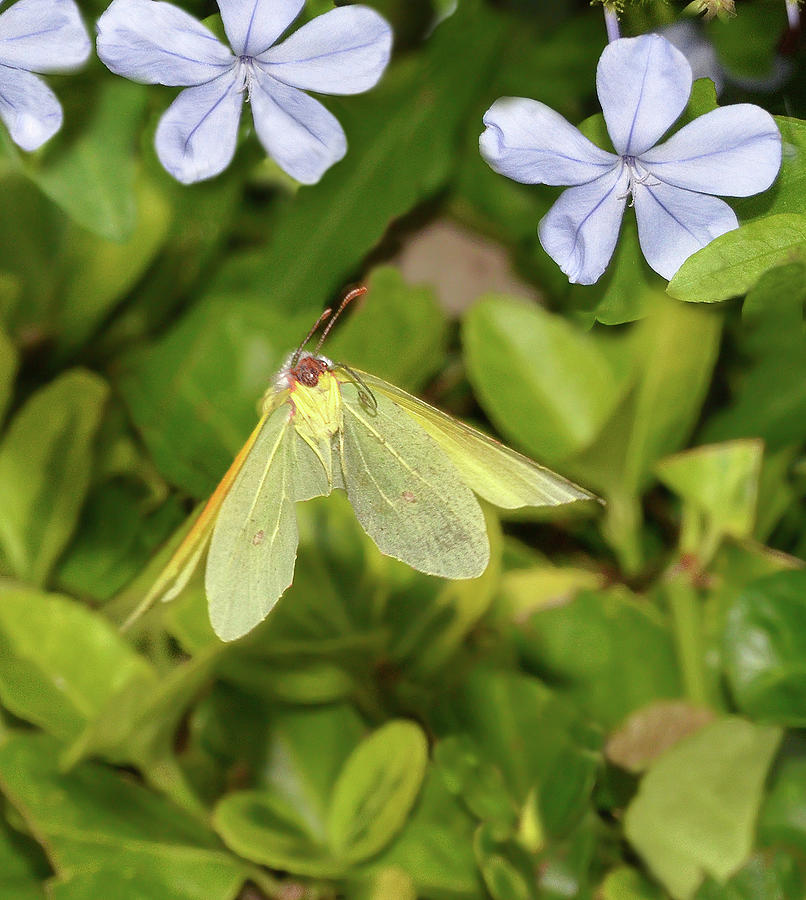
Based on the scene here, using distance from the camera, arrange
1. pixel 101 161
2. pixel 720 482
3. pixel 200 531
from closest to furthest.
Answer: pixel 200 531
pixel 101 161
pixel 720 482

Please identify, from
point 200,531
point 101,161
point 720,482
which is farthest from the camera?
point 720,482

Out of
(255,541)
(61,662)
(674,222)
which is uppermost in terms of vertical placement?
(674,222)

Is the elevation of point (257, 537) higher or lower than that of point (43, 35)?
lower

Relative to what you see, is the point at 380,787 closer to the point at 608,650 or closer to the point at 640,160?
the point at 608,650

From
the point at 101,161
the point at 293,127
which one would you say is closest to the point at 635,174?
the point at 293,127

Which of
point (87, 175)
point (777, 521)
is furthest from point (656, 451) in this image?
point (87, 175)

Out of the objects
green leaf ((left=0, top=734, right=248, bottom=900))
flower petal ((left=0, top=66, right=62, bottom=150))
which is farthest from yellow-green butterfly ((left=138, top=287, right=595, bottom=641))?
green leaf ((left=0, top=734, right=248, bottom=900))

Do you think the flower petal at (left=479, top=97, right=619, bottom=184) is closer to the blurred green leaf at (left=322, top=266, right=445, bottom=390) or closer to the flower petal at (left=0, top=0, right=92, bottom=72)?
the flower petal at (left=0, top=0, right=92, bottom=72)
